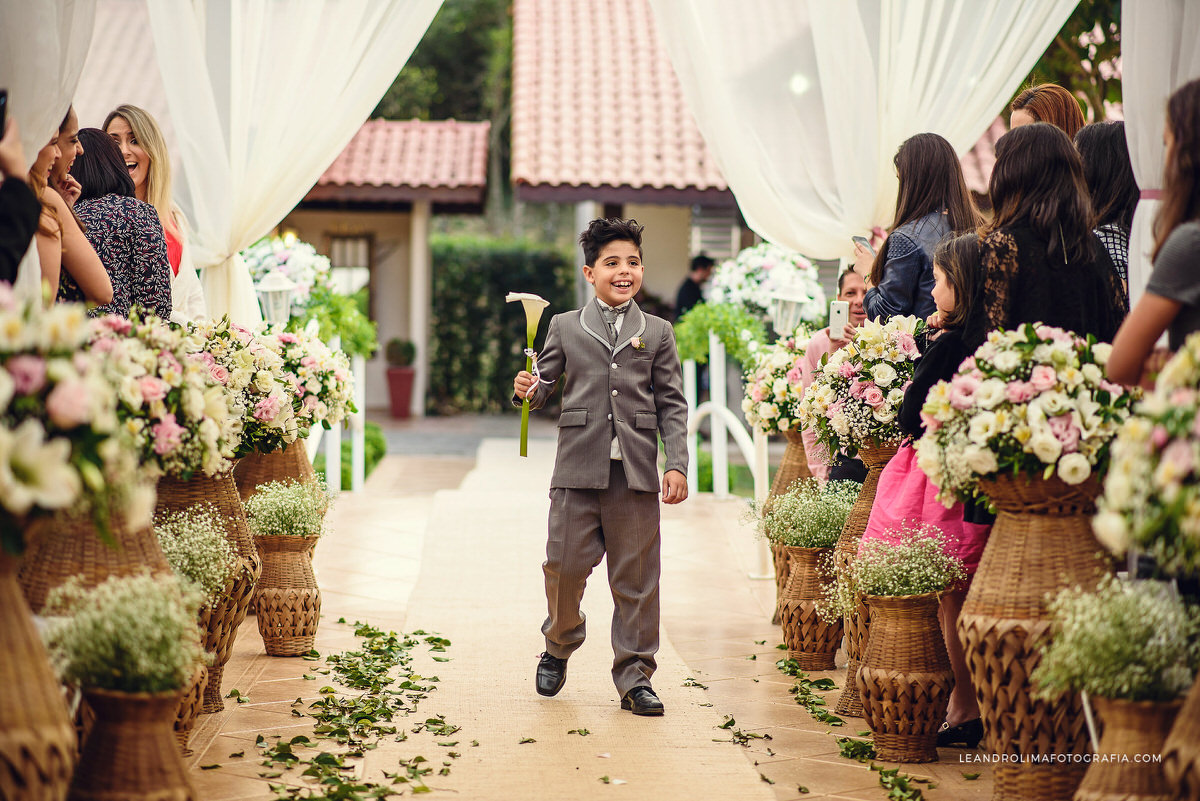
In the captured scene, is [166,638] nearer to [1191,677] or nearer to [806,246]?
[1191,677]

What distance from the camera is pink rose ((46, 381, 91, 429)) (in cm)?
225

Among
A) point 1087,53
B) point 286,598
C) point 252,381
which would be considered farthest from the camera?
point 1087,53

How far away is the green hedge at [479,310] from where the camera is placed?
17.7 meters

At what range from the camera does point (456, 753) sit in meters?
3.76

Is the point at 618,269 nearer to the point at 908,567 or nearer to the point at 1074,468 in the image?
the point at 908,567

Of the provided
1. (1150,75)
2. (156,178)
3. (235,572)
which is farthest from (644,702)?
(156,178)

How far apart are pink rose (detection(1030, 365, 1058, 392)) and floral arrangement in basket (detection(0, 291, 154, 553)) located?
6.90ft

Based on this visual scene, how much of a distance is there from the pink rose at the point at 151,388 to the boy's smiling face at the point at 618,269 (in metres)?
1.81

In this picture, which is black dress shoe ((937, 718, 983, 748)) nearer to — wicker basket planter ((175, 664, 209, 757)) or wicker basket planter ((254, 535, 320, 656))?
wicker basket planter ((175, 664, 209, 757))

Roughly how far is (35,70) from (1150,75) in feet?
10.9

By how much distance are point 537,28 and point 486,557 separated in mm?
11675

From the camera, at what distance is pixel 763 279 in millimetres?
8719

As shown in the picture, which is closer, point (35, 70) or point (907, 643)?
point (35, 70)

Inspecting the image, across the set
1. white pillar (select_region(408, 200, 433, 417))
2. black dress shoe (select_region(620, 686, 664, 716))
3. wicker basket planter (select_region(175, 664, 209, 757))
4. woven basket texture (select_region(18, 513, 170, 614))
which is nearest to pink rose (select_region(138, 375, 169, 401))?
woven basket texture (select_region(18, 513, 170, 614))
